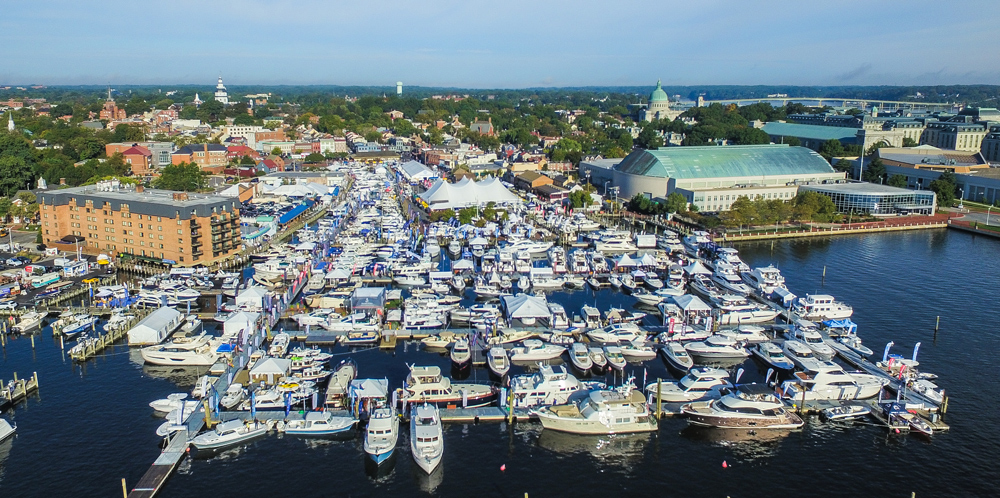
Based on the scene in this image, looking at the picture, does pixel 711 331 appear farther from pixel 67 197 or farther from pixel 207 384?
pixel 67 197

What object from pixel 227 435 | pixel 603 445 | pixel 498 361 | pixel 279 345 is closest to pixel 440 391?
pixel 498 361

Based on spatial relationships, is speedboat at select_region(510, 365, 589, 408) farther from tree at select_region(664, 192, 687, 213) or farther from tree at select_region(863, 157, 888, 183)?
tree at select_region(863, 157, 888, 183)

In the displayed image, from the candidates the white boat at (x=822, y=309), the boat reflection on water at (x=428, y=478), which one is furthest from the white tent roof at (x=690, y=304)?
the boat reflection on water at (x=428, y=478)

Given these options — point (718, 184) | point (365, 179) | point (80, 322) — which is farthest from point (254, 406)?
point (365, 179)

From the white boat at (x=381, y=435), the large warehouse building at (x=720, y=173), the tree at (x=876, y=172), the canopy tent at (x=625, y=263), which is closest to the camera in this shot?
the white boat at (x=381, y=435)

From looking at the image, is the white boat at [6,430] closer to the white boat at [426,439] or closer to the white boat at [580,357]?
the white boat at [426,439]

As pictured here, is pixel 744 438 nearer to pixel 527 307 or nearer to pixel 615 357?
pixel 615 357
